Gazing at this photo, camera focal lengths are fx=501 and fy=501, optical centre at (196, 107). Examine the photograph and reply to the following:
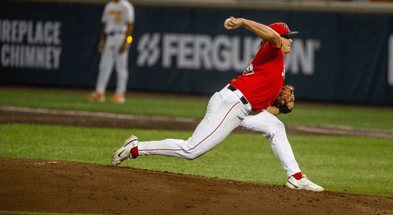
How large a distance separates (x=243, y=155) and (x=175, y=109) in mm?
5315

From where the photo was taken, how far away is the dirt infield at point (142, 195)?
395cm

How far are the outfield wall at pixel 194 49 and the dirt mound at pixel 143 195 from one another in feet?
35.0

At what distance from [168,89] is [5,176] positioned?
1172 cm

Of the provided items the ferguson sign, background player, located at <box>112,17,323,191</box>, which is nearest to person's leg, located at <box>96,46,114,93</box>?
the ferguson sign

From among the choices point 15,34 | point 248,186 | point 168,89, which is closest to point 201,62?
point 168,89

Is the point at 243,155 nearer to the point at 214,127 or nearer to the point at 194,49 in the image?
the point at 214,127

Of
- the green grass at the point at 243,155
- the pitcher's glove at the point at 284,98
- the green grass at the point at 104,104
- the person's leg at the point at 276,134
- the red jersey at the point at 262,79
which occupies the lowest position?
the green grass at the point at 104,104

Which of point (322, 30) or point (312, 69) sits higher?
point (322, 30)

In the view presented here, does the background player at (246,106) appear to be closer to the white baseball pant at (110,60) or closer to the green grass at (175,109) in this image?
the green grass at (175,109)

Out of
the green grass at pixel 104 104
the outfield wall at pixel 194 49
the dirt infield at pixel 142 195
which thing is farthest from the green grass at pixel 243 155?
the outfield wall at pixel 194 49

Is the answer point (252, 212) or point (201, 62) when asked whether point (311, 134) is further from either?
point (201, 62)

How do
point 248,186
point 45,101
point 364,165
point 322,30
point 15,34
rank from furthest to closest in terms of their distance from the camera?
point 15,34
point 322,30
point 45,101
point 364,165
point 248,186

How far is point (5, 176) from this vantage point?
14.3 ft

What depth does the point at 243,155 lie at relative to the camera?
7277mm
